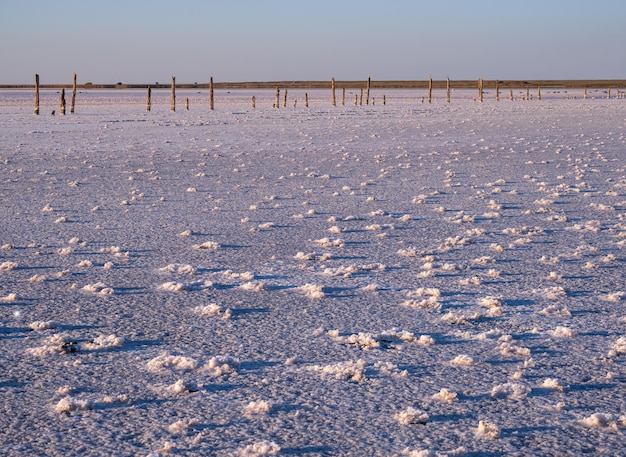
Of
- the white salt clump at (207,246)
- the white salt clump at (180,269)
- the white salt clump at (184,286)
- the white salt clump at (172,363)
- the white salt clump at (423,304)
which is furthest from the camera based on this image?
the white salt clump at (207,246)

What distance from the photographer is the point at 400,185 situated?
14.7 meters

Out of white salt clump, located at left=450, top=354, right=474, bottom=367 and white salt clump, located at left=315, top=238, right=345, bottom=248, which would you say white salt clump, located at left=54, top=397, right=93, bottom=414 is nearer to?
white salt clump, located at left=450, top=354, right=474, bottom=367

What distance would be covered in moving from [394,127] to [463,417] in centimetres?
2924

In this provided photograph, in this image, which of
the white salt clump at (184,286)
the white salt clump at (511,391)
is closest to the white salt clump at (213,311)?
the white salt clump at (184,286)

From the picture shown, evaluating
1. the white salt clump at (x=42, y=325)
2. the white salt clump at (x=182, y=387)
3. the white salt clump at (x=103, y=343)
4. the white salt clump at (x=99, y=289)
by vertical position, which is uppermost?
the white salt clump at (x=99, y=289)

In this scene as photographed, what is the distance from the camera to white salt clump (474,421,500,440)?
4048 mm

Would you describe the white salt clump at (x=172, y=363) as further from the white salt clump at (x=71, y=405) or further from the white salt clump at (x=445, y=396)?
the white salt clump at (x=445, y=396)

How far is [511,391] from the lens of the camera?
182 inches

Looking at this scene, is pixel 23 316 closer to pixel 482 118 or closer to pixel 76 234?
pixel 76 234

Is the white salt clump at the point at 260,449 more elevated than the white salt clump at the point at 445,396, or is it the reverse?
Result: the white salt clump at the point at 445,396

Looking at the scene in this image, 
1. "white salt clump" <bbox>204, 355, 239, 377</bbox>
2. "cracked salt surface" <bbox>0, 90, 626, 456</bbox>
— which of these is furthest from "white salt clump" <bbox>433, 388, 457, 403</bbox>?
"white salt clump" <bbox>204, 355, 239, 377</bbox>

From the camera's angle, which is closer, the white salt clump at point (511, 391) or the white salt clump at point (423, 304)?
the white salt clump at point (511, 391)

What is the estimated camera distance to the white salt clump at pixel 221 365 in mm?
4984

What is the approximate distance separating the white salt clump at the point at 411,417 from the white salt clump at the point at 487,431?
0.97 ft
